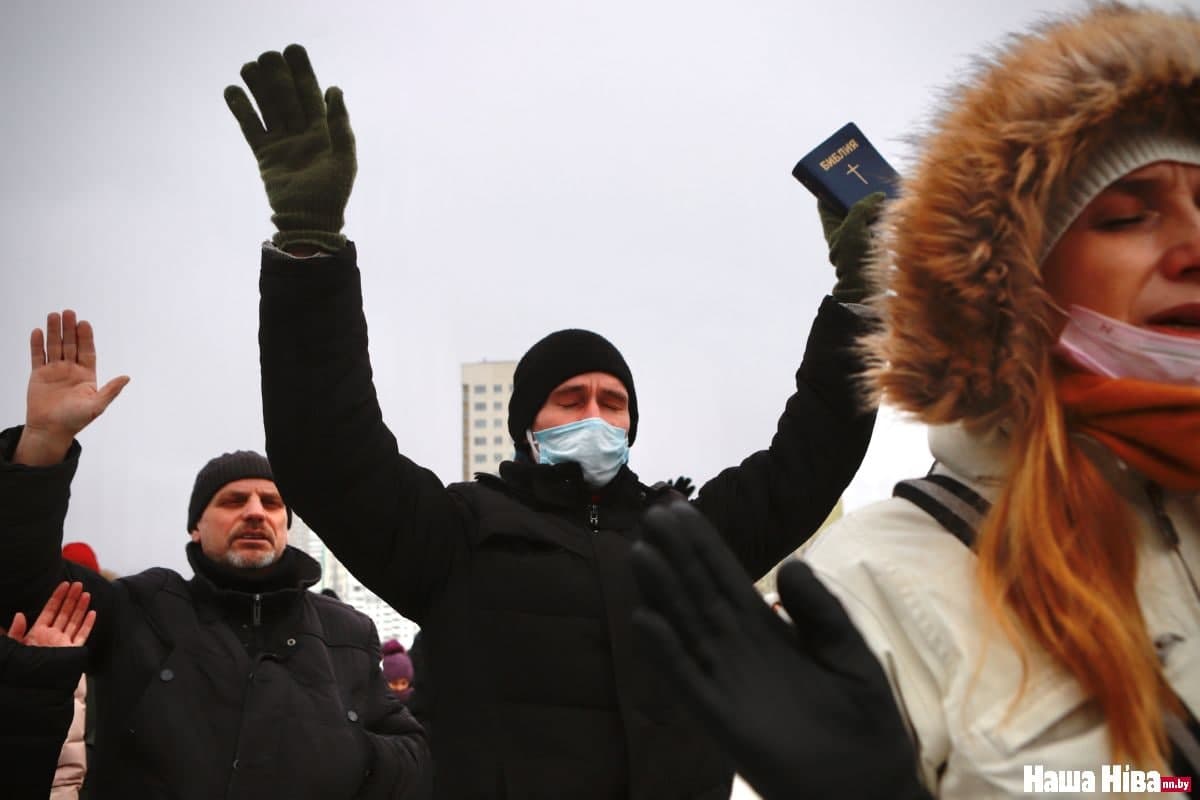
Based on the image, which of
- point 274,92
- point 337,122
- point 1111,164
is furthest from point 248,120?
point 1111,164

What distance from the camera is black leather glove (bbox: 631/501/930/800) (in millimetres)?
1231

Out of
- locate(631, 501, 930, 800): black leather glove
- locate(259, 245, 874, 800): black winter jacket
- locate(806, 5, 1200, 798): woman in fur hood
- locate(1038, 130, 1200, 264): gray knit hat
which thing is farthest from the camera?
locate(259, 245, 874, 800): black winter jacket

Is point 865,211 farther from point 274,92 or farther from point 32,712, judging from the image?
point 32,712

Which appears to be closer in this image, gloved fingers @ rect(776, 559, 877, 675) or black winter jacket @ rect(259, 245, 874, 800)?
gloved fingers @ rect(776, 559, 877, 675)

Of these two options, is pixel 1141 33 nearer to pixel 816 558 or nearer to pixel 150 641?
pixel 816 558

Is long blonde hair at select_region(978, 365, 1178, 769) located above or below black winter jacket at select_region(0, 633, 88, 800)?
above

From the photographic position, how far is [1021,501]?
1.44 m

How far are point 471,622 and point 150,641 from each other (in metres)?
1.65

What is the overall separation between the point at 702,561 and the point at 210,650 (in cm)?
284

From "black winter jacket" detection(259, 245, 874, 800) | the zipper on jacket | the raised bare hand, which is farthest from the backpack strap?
the raised bare hand

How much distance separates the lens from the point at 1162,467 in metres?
1.45

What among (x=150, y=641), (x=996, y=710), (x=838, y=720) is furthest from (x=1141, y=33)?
(x=150, y=641)

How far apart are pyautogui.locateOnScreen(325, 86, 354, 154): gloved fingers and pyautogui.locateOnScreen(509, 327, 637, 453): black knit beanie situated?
2.90ft

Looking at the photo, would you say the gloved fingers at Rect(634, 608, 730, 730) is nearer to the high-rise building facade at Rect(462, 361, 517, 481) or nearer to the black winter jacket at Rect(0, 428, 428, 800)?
the black winter jacket at Rect(0, 428, 428, 800)
